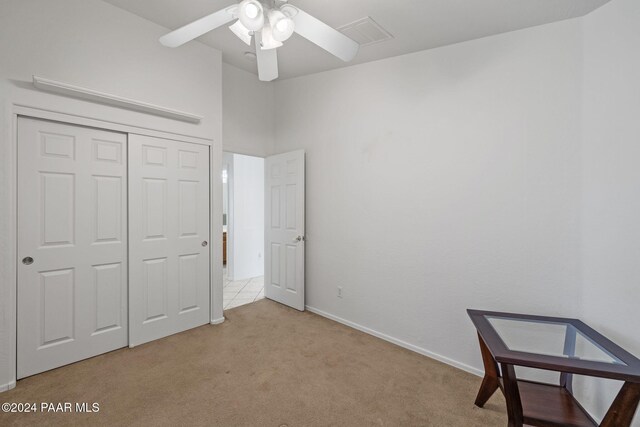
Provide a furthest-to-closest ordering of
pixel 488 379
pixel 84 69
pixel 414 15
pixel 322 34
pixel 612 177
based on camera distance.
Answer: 1. pixel 84 69
2. pixel 414 15
3. pixel 488 379
4. pixel 612 177
5. pixel 322 34

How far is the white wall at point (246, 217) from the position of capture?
4855 millimetres

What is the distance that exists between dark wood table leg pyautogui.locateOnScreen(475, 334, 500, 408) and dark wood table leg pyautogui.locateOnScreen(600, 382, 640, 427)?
0.54 metres

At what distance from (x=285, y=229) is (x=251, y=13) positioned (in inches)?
100

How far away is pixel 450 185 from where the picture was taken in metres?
2.37

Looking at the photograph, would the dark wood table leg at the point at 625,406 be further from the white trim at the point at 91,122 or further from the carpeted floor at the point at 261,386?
the white trim at the point at 91,122

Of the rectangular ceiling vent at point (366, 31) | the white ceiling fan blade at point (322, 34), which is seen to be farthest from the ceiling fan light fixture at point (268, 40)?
the rectangular ceiling vent at point (366, 31)

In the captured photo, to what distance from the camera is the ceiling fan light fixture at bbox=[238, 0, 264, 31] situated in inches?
54.4

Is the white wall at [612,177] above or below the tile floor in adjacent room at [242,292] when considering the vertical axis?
above

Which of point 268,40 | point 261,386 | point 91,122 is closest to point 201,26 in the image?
point 268,40

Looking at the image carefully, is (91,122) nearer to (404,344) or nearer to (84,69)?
(84,69)

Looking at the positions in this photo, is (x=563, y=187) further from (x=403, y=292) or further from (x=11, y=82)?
(x=11, y=82)

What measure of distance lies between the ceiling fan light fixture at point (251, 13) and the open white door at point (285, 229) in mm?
1984

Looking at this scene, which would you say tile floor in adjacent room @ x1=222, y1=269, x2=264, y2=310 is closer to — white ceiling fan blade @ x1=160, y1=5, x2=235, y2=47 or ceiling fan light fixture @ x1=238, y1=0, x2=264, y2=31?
white ceiling fan blade @ x1=160, y1=5, x2=235, y2=47

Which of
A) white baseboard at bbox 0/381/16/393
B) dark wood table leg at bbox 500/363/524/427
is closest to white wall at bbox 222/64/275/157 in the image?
white baseboard at bbox 0/381/16/393
